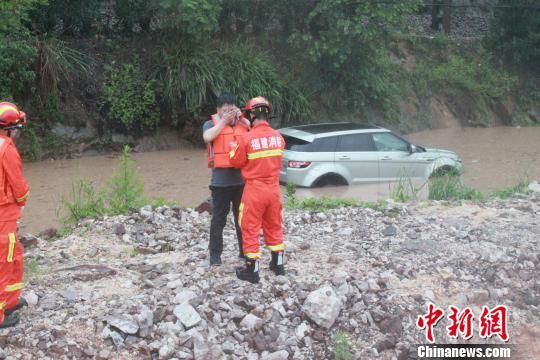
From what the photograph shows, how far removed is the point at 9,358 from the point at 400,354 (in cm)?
291

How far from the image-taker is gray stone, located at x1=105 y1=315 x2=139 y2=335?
4930mm

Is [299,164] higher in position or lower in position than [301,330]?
higher

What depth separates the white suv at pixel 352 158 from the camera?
38.1ft

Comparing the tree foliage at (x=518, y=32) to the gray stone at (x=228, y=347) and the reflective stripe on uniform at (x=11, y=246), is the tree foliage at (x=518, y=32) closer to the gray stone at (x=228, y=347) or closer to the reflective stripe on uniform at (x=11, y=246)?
the gray stone at (x=228, y=347)

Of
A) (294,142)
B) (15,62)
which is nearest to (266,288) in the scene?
(294,142)

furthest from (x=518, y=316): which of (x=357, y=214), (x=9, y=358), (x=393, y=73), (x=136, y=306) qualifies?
(x=393, y=73)

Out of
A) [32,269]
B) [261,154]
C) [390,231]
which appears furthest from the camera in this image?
[390,231]

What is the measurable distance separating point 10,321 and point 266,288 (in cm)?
204

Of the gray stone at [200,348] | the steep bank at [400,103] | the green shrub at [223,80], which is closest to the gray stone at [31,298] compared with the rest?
the gray stone at [200,348]

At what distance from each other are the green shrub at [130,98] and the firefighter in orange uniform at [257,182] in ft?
34.6

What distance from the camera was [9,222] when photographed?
4.88m

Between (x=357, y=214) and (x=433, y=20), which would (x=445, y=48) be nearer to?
(x=433, y=20)

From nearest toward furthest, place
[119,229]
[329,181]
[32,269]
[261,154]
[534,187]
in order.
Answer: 1. [261,154]
2. [32,269]
3. [119,229]
4. [534,187]
5. [329,181]

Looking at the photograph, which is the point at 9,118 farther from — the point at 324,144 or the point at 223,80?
the point at 223,80
